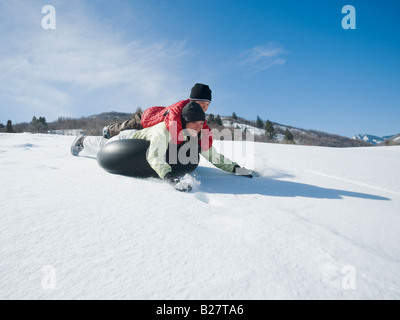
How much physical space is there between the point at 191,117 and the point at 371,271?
81.6 inches

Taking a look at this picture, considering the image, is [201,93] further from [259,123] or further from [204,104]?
[259,123]

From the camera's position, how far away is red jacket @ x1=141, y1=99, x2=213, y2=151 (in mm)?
2482

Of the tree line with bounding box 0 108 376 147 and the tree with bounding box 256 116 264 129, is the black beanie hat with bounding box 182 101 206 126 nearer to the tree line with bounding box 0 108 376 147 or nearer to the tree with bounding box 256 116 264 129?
the tree line with bounding box 0 108 376 147

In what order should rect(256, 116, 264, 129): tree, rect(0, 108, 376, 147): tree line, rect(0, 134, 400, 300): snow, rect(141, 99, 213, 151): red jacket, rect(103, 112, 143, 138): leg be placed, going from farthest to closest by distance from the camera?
rect(256, 116, 264, 129): tree
rect(0, 108, 376, 147): tree line
rect(103, 112, 143, 138): leg
rect(141, 99, 213, 151): red jacket
rect(0, 134, 400, 300): snow

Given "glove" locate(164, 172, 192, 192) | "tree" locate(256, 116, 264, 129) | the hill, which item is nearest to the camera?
"glove" locate(164, 172, 192, 192)

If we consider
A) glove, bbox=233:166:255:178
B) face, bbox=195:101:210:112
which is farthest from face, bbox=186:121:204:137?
face, bbox=195:101:210:112

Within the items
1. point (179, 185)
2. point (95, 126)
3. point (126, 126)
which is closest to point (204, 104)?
point (126, 126)

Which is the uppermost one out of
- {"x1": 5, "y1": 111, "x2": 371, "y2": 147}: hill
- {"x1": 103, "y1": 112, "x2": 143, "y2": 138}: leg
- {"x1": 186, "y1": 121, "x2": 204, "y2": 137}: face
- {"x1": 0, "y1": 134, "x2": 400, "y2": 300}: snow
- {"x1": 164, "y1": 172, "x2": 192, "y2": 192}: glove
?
{"x1": 5, "y1": 111, "x2": 371, "y2": 147}: hill

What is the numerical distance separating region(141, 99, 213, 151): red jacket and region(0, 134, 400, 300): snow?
724 millimetres

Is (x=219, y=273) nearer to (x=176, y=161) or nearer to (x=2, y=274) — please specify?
(x=2, y=274)

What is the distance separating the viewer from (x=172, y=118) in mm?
2502

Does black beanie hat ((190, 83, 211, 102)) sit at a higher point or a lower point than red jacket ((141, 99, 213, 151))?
higher

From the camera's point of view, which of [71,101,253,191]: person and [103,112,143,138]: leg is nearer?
[71,101,253,191]: person

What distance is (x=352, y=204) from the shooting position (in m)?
1.94
